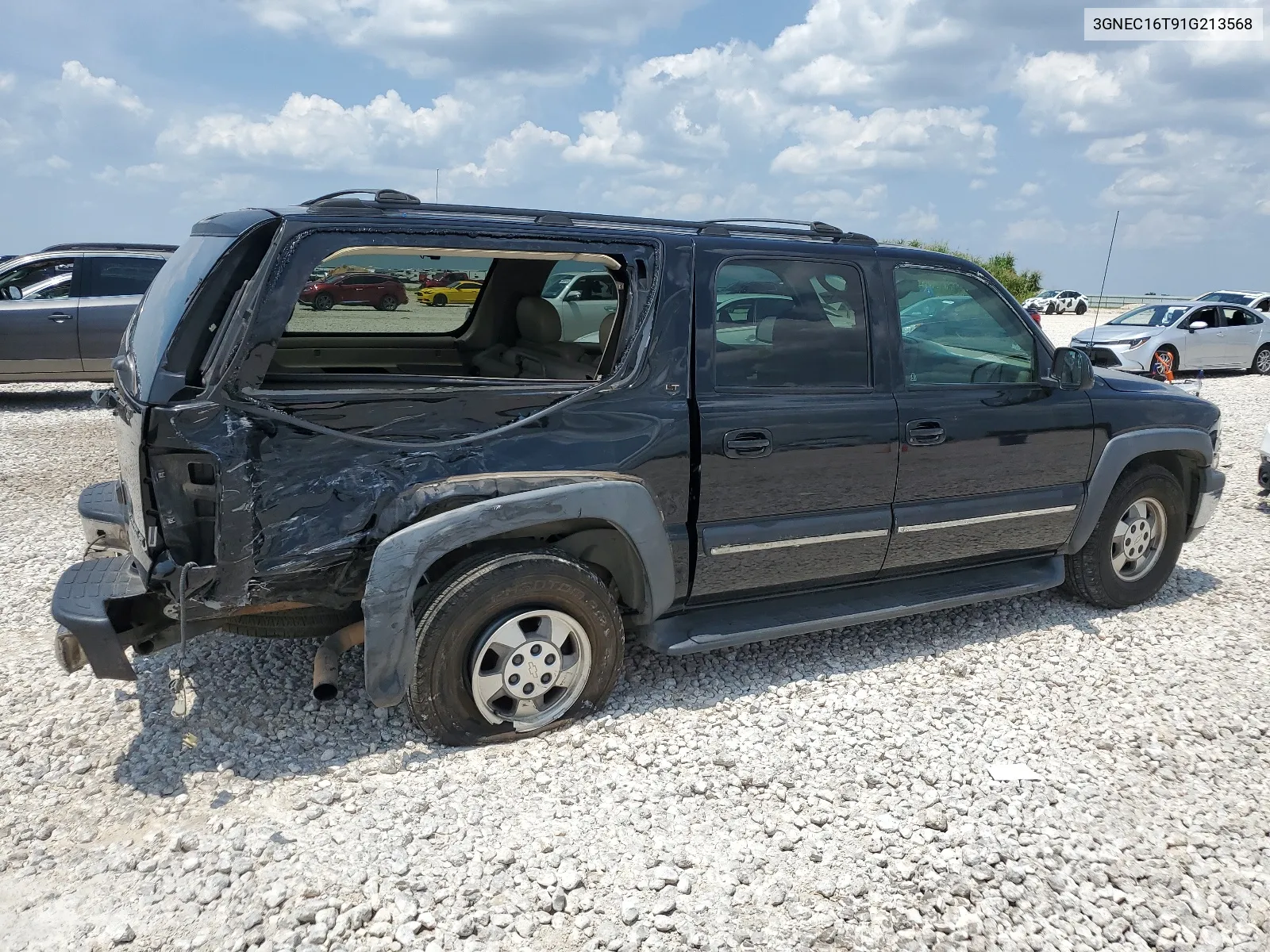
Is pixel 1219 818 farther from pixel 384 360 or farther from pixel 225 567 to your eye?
pixel 384 360

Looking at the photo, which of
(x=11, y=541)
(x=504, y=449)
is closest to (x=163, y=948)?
(x=504, y=449)

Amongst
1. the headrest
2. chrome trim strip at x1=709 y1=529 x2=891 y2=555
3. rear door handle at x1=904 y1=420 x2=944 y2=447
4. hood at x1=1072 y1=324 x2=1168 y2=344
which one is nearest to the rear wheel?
hood at x1=1072 y1=324 x2=1168 y2=344

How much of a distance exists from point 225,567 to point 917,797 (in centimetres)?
252

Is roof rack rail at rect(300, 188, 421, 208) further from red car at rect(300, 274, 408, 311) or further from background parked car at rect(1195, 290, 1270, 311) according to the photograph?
background parked car at rect(1195, 290, 1270, 311)

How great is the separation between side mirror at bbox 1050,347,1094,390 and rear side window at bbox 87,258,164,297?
1034 centimetres

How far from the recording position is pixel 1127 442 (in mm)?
4859

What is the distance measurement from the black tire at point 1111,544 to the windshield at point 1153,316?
13.9 meters

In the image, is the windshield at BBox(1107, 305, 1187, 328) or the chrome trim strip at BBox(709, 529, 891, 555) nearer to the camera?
the chrome trim strip at BBox(709, 529, 891, 555)

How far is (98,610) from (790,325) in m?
2.83

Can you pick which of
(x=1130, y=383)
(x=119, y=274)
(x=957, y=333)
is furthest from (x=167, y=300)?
(x=119, y=274)

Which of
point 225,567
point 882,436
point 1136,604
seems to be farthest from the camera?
point 1136,604

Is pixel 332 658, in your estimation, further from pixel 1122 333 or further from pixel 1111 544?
pixel 1122 333

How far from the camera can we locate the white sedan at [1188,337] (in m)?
16.5

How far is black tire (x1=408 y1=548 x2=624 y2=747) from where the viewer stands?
11.3 feet
